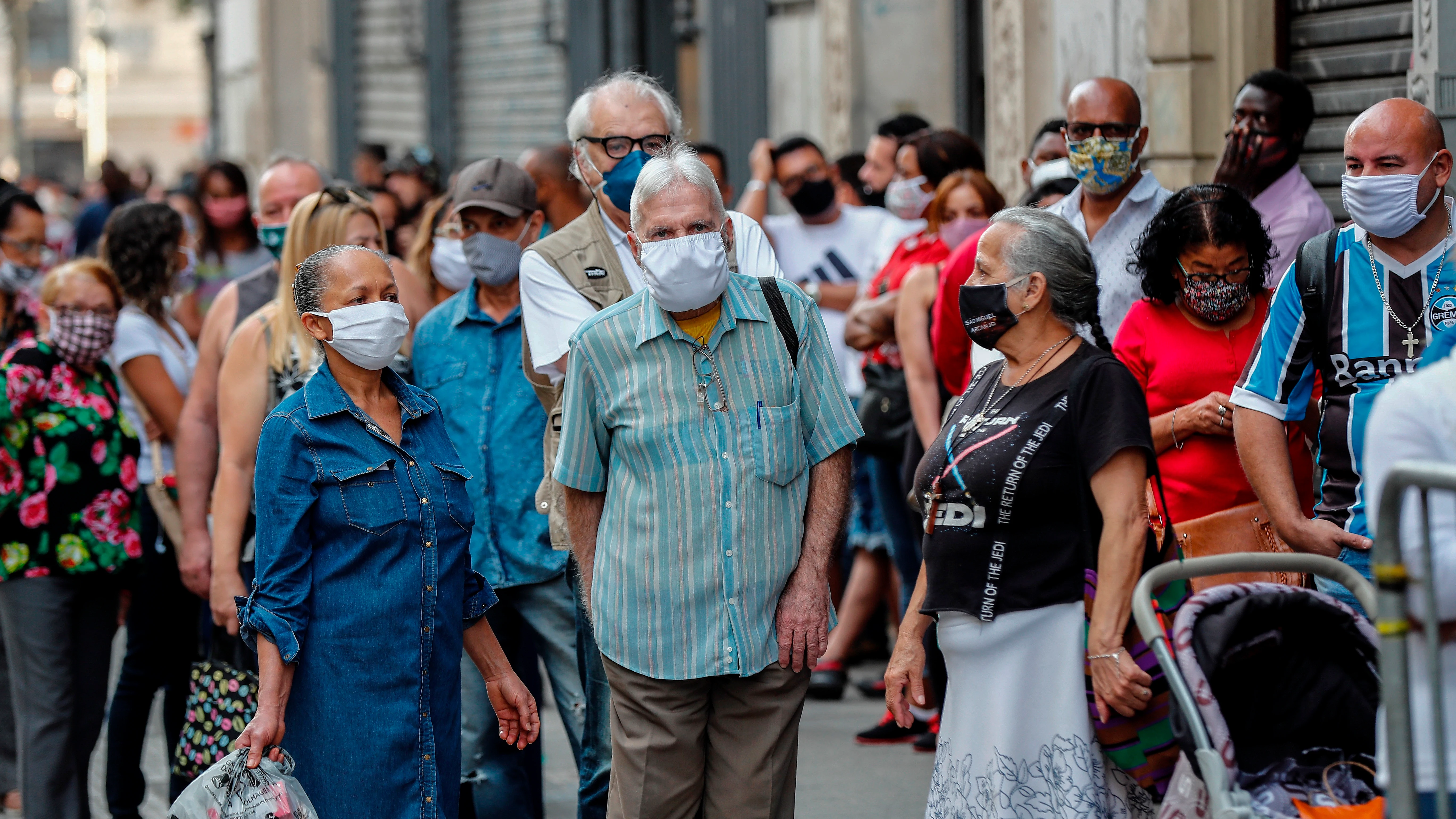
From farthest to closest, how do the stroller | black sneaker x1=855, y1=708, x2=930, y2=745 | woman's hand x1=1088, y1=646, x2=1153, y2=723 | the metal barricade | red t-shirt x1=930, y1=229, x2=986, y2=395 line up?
black sneaker x1=855, y1=708, x2=930, y2=745 < red t-shirt x1=930, y1=229, x2=986, y2=395 < woman's hand x1=1088, y1=646, x2=1153, y2=723 < the stroller < the metal barricade

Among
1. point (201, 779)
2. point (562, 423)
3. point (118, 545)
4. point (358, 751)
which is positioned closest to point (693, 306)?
point (562, 423)

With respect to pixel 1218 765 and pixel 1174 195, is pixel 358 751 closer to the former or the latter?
pixel 1218 765

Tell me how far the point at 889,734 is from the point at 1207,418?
2.57 metres

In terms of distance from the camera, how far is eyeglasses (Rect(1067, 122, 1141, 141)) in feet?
16.2

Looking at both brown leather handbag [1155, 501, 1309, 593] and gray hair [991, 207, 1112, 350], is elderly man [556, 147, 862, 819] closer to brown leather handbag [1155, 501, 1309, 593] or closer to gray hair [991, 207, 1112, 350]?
gray hair [991, 207, 1112, 350]

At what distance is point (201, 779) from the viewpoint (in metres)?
3.67

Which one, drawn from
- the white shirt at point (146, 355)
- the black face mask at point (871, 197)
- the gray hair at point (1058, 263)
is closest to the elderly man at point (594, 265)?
the gray hair at point (1058, 263)

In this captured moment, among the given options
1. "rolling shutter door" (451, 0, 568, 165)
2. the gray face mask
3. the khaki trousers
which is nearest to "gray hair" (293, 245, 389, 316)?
the gray face mask

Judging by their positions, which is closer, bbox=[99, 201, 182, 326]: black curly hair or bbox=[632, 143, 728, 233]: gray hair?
bbox=[632, 143, 728, 233]: gray hair

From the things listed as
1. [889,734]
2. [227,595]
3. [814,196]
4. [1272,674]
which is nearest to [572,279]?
[227,595]

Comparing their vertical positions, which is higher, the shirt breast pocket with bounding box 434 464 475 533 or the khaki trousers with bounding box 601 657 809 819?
the shirt breast pocket with bounding box 434 464 475 533

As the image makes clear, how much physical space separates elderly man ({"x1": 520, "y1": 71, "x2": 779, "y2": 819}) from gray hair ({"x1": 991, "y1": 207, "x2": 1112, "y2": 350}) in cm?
71

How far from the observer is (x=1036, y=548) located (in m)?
3.62

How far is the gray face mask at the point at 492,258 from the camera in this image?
4.98 meters
